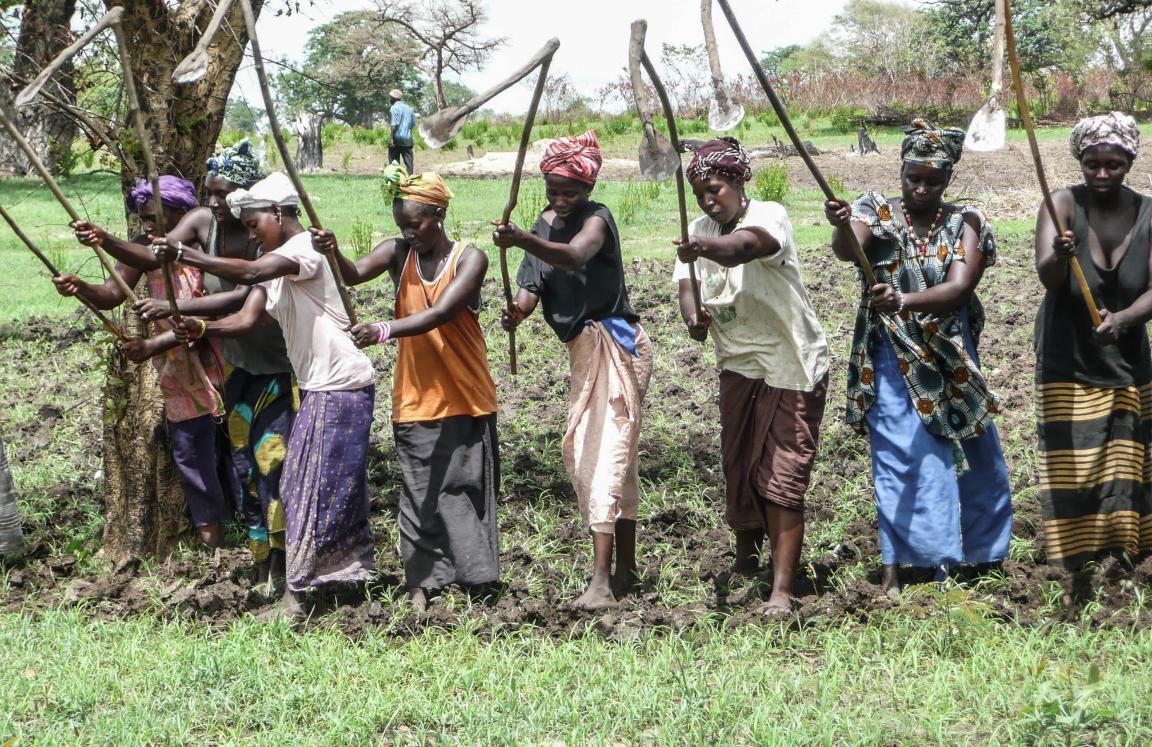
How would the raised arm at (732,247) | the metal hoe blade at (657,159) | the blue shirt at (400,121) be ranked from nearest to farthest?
the raised arm at (732,247) → the metal hoe blade at (657,159) → the blue shirt at (400,121)

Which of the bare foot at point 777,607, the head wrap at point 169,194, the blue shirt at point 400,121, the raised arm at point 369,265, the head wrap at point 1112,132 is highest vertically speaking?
the blue shirt at point 400,121

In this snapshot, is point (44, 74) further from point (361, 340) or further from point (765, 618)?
point (765, 618)

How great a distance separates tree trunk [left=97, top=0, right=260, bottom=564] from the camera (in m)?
5.31

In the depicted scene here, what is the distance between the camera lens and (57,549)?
5.65 m

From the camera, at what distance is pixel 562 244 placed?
447 cm

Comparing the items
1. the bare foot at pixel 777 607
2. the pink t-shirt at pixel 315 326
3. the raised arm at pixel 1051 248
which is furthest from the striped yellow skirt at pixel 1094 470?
the pink t-shirt at pixel 315 326

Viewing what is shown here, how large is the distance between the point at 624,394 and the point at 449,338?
710 mm

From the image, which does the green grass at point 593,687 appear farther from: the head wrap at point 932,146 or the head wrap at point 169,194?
the head wrap at point 169,194

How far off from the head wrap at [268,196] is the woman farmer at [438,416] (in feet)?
1.06

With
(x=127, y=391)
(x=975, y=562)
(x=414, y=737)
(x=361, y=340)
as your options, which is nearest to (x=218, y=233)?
(x=127, y=391)

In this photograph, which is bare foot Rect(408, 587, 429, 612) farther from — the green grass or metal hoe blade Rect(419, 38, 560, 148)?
metal hoe blade Rect(419, 38, 560, 148)

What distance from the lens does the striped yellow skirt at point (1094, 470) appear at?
4.59 metres

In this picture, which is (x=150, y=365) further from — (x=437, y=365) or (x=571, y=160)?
(x=571, y=160)

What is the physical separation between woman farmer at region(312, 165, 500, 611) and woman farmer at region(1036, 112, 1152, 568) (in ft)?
7.09
